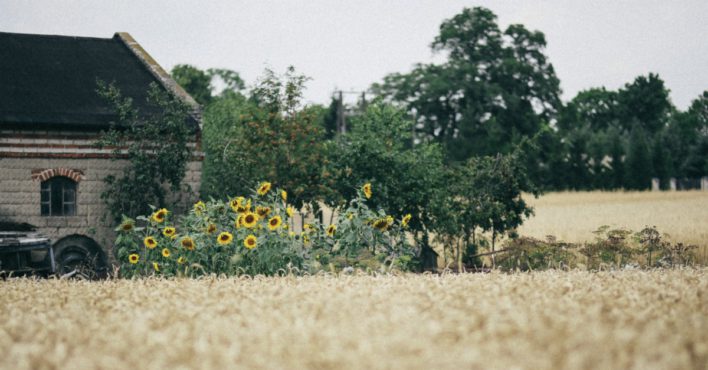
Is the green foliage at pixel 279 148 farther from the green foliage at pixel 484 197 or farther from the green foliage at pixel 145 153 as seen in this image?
the green foliage at pixel 484 197

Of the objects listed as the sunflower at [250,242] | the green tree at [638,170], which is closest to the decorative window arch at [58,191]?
the sunflower at [250,242]

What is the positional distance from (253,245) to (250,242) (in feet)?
0.20

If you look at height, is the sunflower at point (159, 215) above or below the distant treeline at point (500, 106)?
below

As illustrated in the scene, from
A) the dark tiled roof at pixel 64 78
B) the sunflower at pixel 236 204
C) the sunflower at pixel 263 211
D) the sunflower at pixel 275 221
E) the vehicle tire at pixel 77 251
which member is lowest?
the vehicle tire at pixel 77 251

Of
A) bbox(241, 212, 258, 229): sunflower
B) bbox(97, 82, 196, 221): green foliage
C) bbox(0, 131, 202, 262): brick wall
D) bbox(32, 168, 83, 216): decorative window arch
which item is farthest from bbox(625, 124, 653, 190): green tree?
bbox(241, 212, 258, 229): sunflower

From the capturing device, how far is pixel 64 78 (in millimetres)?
20203

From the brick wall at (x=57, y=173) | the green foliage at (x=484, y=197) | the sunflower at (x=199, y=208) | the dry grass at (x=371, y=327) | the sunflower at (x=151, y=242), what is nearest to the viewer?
the dry grass at (x=371, y=327)

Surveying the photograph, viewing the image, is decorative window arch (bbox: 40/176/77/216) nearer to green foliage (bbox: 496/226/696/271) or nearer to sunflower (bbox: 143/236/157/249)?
sunflower (bbox: 143/236/157/249)

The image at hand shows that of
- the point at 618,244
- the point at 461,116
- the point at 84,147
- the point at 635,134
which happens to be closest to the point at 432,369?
the point at 618,244

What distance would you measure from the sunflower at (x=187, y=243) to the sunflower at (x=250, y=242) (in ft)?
2.41

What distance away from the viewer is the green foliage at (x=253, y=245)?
10.7 meters

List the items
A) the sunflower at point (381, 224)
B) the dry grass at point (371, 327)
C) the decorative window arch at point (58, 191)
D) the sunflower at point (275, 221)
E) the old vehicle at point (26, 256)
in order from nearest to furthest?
the dry grass at point (371, 327) < the sunflower at point (275, 221) < the sunflower at point (381, 224) < the old vehicle at point (26, 256) < the decorative window arch at point (58, 191)

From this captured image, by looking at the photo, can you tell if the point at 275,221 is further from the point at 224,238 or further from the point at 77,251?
the point at 77,251

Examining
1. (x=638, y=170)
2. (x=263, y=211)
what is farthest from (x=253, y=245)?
(x=638, y=170)
